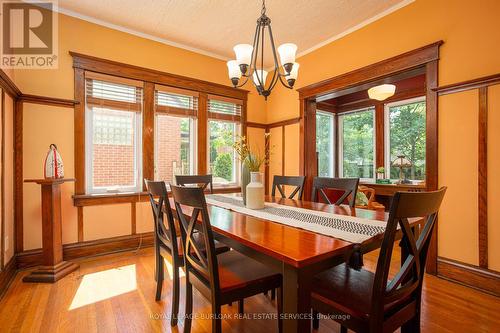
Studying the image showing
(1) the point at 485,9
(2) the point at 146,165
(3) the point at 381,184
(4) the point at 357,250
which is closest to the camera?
(4) the point at 357,250

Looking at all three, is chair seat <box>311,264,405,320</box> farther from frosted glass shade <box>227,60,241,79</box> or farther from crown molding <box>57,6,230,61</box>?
crown molding <box>57,6,230,61</box>

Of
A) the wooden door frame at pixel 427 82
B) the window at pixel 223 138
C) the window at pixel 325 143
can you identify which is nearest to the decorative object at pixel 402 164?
the window at pixel 325 143

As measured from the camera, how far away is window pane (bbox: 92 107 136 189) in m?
3.14

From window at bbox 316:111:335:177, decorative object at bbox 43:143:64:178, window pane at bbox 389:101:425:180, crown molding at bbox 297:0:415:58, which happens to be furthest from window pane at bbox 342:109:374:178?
decorative object at bbox 43:143:64:178

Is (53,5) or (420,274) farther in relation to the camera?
(53,5)

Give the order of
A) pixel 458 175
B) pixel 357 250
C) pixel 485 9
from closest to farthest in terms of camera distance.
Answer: pixel 357 250
pixel 485 9
pixel 458 175

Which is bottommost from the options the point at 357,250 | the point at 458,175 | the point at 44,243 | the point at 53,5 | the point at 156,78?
the point at 44,243

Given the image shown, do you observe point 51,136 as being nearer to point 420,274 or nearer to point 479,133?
point 420,274

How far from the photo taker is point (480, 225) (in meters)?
2.22

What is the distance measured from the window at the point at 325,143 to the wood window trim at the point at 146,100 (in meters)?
2.01

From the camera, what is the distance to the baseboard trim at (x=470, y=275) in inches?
83.4

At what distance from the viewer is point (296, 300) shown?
3.21 ft

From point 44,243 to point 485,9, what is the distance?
14.9ft

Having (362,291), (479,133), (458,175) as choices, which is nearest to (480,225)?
(458,175)
